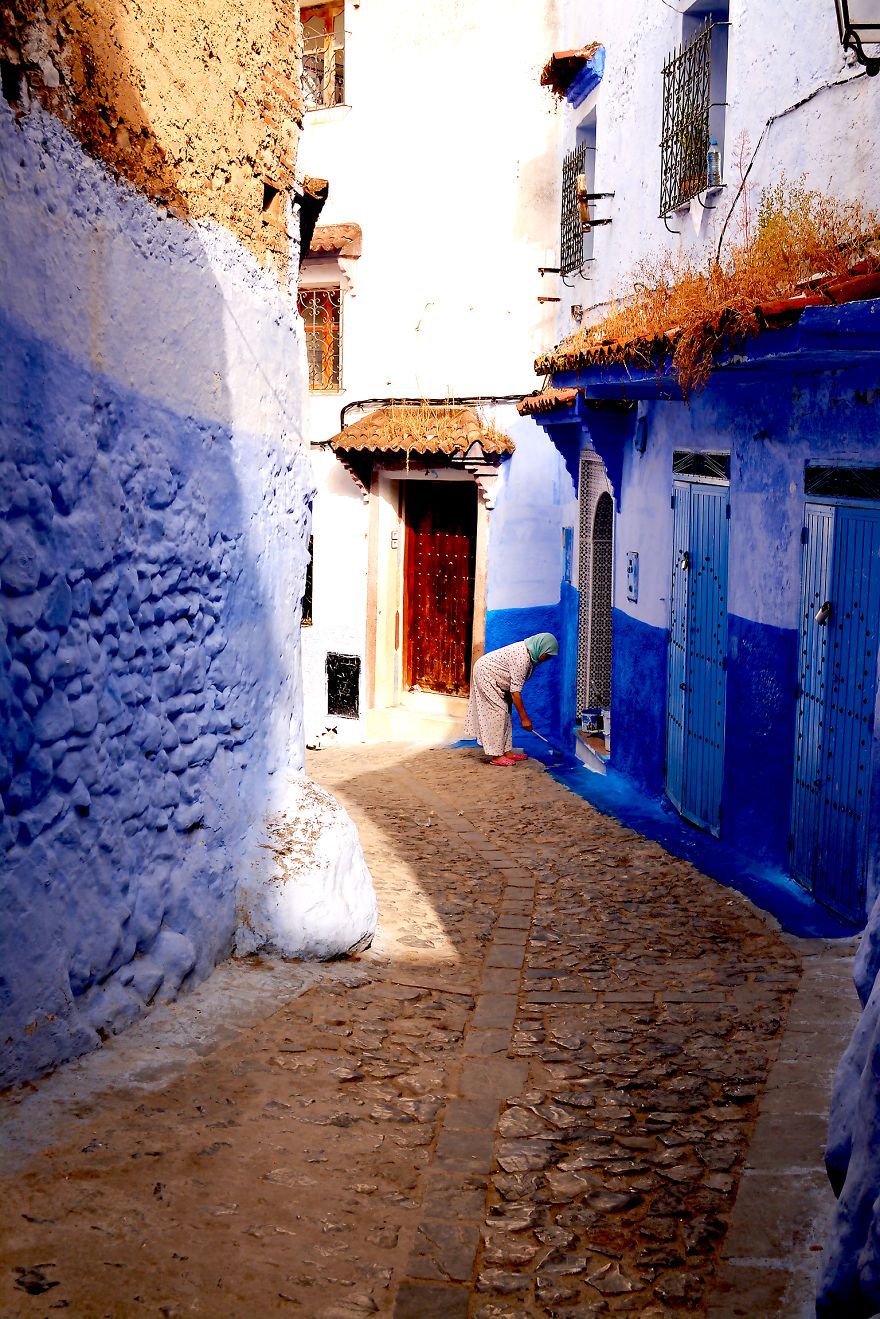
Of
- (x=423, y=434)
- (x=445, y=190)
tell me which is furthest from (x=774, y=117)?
(x=445, y=190)

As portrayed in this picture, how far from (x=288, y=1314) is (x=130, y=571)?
2.60m

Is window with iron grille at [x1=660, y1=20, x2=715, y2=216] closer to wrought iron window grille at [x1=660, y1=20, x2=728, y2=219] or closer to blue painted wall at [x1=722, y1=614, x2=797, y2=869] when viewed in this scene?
wrought iron window grille at [x1=660, y1=20, x2=728, y2=219]

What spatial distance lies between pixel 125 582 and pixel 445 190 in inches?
506

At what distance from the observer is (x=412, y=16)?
15914mm

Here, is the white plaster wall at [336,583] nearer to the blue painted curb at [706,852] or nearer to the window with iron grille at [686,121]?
the blue painted curb at [706,852]

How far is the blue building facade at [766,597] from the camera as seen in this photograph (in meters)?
6.76

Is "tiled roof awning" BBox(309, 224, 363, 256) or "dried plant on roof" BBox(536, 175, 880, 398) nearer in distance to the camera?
"dried plant on roof" BBox(536, 175, 880, 398)

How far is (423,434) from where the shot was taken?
1574cm

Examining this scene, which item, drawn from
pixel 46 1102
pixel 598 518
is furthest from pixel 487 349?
pixel 46 1102

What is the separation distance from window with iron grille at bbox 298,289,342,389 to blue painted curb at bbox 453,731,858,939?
6841 millimetres

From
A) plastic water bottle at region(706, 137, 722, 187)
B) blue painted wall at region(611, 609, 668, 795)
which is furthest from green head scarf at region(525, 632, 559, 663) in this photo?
plastic water bottle at region(706, 137, 722, 187)

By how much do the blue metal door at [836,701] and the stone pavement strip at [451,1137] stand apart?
23.9 inches

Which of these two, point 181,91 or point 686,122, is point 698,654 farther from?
point 181,91

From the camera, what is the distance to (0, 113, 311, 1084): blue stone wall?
12.8 ft
